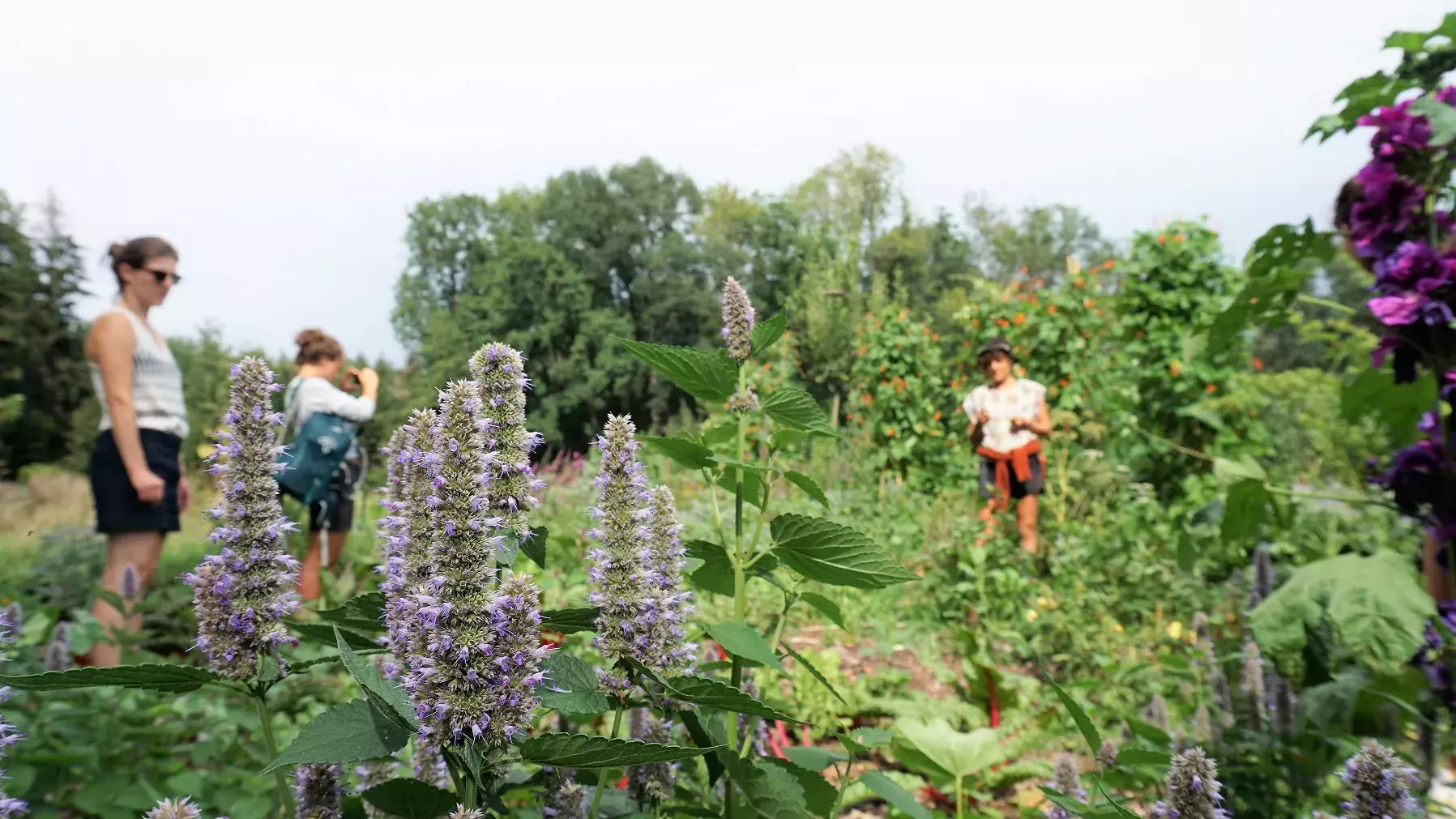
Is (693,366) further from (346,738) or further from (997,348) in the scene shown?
(997,348)

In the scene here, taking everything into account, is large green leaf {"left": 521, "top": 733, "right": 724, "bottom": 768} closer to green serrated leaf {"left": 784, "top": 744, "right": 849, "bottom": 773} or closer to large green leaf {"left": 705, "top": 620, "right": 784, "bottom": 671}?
large green leaf {"left": 705, "top": 620, "right": 784, "bottom": 671}

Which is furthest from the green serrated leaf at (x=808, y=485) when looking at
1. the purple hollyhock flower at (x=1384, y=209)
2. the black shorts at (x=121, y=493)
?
the black shorts at (x=121, y=493)

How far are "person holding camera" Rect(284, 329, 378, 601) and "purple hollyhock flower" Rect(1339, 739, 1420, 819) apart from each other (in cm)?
626

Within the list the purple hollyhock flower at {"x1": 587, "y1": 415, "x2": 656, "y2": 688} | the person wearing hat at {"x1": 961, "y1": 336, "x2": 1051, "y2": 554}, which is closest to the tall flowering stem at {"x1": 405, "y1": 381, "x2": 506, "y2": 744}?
the purple hollyhock flower at {"x1": 587, "y1": 415, "x2": 656, "y2": 688}

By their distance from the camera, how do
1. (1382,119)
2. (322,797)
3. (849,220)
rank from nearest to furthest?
1. (322,797)
2. (1382,119)
3. (849,220)

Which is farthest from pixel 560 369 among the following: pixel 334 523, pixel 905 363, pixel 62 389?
pixel 334 523

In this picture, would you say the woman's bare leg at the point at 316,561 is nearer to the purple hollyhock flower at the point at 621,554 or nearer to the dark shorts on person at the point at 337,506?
the dark shorts on person at the point at 337,506

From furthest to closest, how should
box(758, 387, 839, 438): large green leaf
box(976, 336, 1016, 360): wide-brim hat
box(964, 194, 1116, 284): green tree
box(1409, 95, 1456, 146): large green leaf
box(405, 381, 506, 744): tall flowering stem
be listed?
box(964, 194, 1116, 284): green tree
box(976, 336, 1016, 360): wide-brim hat
box(1409, 95, 1456, 146): large green leaf
box(758, 387, 839, 438): large green leaf
box(405, 381, 506, 744): tall flowering stem

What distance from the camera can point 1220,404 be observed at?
7.07 metres

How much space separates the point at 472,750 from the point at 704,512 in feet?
19.3

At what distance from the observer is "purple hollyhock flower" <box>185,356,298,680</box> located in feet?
3.01

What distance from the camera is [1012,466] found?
690 centimetres

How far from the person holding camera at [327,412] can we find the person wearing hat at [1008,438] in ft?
17.1

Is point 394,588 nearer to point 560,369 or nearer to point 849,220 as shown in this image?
point 560,369
